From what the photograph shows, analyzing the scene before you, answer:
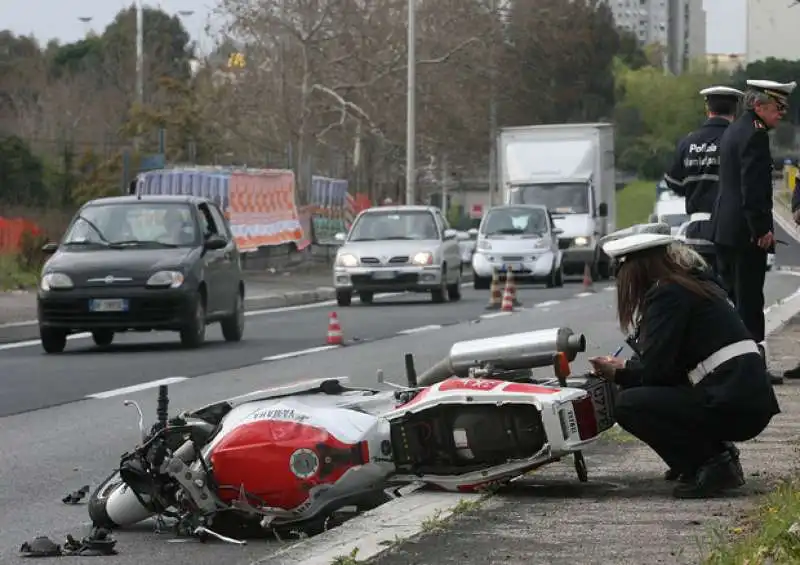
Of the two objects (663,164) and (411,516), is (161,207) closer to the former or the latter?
(411,516)

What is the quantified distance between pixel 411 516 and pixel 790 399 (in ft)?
18.0

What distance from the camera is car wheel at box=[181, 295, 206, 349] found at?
70.6ft

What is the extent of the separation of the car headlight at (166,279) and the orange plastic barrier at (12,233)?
15.9 meters

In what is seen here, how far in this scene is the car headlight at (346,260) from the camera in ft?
111

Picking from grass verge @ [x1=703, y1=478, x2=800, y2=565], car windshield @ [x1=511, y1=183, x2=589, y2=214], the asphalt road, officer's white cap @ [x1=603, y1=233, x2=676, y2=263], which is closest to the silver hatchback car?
the asphalt road

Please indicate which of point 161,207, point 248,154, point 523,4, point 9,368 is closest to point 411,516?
point 9,368

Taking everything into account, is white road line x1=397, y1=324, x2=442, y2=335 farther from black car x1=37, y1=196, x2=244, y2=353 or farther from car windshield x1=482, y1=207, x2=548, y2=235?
car windshield x1=482, y1=207, x2=548, y2=235

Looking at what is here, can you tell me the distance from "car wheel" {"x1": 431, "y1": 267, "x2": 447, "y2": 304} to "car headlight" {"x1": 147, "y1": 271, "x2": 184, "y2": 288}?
42.7 ft

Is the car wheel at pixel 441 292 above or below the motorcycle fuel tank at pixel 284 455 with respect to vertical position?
below

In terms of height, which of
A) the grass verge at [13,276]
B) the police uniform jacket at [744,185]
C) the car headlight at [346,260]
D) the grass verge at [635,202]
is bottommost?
the grass verge at [635,202]

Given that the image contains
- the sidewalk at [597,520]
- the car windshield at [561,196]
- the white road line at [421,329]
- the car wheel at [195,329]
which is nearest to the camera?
the sidewalk at [597,520]

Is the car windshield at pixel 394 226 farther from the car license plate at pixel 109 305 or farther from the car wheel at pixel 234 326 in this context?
the car license plate at pixel 109 305

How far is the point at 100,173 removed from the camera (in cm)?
5088

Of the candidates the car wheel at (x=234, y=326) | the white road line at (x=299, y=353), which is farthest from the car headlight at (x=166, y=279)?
the car wheel at (x=234, y=326)
